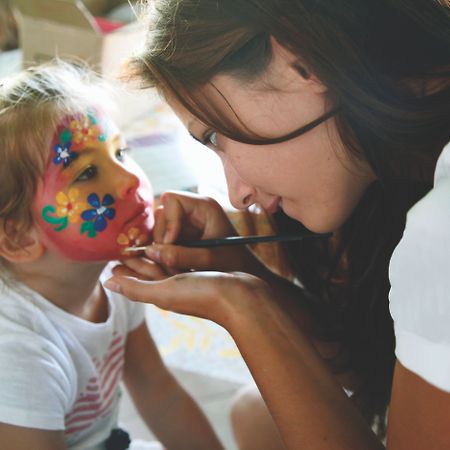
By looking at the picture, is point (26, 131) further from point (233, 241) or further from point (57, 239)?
point (233, 241)

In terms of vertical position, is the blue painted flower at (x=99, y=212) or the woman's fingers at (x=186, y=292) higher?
the blue painted flower at (x=99, y=212)

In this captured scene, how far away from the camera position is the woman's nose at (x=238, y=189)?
0.75 metres

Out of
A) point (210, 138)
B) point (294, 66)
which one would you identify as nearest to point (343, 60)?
point (294, 66)

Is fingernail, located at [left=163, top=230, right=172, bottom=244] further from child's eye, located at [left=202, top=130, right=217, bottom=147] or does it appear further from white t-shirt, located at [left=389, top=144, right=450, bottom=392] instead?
white t-shirt, located at [left=389, top=144, right=450, bottom=392]

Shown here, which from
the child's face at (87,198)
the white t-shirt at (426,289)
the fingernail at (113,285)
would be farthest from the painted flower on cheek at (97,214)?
the white t-shirt at (426,289)

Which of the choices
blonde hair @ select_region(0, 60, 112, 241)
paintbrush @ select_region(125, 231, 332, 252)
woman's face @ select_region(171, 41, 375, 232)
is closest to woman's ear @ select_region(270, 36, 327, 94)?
woman's face @ select_region(171, 41, 375, 232)

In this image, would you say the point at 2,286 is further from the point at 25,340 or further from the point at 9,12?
the point at 9,12

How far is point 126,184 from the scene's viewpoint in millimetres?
841

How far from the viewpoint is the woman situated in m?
0.61

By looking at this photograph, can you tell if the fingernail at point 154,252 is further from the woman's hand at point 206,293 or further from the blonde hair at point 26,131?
the blonde hair at point 26,131

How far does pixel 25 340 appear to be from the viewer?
79cm

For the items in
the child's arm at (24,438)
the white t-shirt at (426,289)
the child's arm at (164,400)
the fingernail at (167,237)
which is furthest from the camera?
the child's arm at (164,400)

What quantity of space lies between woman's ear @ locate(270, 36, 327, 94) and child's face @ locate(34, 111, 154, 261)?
30cm

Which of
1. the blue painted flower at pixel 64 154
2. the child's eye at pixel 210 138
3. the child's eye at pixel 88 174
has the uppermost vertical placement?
the child's eye at pixel 210 138
